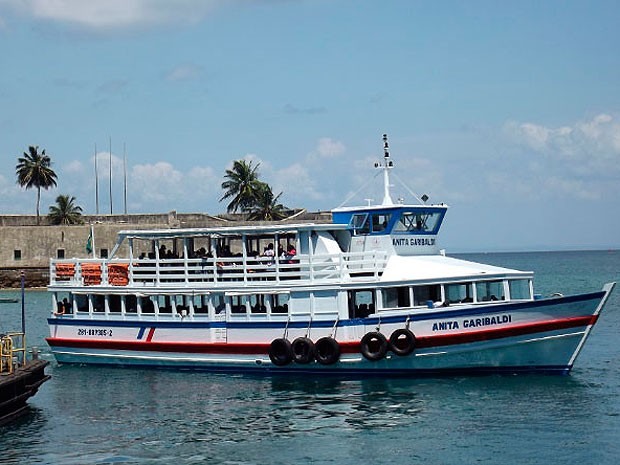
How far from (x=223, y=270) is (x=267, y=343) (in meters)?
2.88

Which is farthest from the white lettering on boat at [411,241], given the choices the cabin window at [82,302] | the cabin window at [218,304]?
the cabin window at [82,302]

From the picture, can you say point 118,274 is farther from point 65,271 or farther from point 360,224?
point 360,224

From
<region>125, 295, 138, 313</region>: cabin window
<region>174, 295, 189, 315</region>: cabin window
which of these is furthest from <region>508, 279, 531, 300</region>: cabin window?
<region>125, 295, 138, 313</region>: cabin window

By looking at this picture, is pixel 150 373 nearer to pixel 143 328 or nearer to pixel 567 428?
pixel 143 328

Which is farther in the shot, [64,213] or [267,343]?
[64,213]

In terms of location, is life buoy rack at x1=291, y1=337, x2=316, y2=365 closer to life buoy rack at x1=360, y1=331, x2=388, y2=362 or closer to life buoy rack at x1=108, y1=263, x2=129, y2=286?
life buoy rack at x1=360, y1=331, x2=388, y2=362

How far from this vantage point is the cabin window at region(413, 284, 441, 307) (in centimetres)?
2600

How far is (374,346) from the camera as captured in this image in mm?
25547

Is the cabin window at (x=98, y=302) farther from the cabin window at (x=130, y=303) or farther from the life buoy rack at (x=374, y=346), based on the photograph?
the life buoy rack at (x=374, y=346)

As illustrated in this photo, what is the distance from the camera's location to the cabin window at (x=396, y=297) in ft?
85.6

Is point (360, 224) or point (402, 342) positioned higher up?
point (360, 224)

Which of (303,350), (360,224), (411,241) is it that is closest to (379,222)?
(360,224)

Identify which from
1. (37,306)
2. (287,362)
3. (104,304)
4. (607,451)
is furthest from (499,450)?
(37,306)

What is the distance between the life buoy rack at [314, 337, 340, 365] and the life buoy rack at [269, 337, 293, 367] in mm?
787
